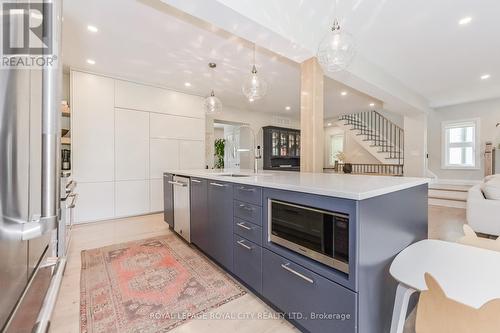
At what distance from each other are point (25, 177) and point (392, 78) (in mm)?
5351

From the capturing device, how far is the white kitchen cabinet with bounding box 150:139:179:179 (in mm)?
4473

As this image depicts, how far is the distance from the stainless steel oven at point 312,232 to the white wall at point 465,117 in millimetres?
7609

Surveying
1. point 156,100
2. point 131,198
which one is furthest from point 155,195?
point 156,100

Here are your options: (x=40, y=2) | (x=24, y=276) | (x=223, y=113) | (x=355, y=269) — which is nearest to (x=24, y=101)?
(x=40, y=2)

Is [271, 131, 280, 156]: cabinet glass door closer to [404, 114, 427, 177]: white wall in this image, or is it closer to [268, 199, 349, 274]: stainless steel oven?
A: [404, 114, 427, 177]: white wall

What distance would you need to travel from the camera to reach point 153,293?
5.82 ft

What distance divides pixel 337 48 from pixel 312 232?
1.61 meters

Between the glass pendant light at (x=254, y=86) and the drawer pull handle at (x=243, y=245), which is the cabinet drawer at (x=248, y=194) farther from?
the glass pendant light at (x=254, y=86)

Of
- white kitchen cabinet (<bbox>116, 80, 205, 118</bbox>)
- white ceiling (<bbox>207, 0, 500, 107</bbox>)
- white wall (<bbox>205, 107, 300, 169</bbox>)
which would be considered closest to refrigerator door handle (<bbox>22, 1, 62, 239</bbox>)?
white ceiling (<bbox>207, 0, 500, 107</bbox>)

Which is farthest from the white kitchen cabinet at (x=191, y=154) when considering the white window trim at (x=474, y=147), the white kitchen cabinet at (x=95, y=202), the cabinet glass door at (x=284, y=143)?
the white window trim at (x=474, y=147)

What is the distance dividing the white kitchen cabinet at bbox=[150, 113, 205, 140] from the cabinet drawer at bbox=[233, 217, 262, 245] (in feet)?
11.2

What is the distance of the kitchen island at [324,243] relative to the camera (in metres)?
1.08

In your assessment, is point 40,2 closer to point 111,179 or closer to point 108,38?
point 108,38

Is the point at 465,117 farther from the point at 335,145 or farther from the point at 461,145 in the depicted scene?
the point at 335,145
